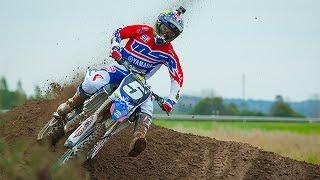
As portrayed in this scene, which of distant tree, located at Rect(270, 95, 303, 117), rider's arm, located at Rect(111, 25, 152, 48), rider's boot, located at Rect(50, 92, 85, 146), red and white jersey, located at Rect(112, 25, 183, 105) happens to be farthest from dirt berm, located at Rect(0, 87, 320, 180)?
distant tree, located at Rect(270, 95, 303, 117)

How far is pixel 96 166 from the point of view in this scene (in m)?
10.8

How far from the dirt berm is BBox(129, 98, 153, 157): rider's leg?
3.76ft

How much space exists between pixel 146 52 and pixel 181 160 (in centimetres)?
218

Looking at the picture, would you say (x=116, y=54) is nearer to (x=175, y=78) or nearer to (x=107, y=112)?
(x=107, y=112)

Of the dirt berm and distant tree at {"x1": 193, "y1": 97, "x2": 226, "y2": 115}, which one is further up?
the dirt berm

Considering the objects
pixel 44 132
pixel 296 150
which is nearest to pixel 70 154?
pixel 44 132

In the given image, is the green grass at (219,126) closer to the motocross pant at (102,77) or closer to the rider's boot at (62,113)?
the rider's boot at (62,113)

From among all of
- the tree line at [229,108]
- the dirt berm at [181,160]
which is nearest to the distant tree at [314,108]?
the tree line at [229,108]

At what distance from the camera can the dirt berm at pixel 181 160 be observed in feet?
34.4

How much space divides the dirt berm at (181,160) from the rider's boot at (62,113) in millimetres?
206

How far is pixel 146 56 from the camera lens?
1041 cm

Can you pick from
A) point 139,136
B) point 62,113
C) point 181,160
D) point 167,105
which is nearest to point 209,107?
point 181,160

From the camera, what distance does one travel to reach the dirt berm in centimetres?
1050

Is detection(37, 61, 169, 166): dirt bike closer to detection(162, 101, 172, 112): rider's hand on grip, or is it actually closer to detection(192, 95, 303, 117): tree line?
detection(162, 101, 172, 112): rider's hand on grip
